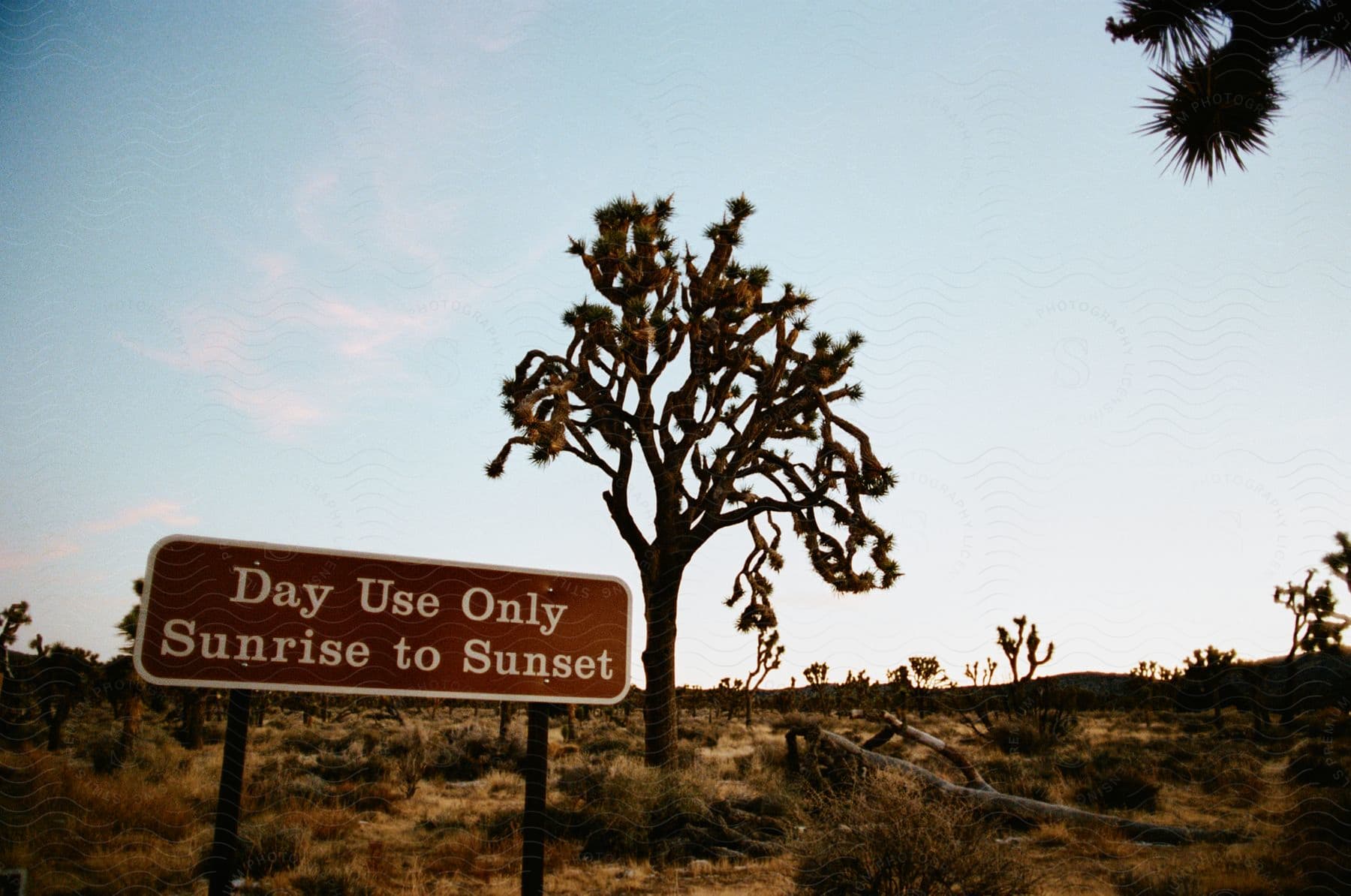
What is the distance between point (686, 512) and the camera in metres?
12.1

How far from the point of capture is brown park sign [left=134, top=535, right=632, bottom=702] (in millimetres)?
4754

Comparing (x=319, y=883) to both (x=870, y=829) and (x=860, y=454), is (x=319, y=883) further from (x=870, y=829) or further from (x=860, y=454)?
(x=860, y=454)

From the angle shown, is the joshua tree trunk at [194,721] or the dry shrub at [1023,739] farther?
the dry shrub at [1023,739]

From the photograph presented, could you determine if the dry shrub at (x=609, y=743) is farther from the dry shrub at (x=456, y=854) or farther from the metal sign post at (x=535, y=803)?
the metal sign post at (x=535, y=803)

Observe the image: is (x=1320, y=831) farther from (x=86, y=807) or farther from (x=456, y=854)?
(x=86, y=807)

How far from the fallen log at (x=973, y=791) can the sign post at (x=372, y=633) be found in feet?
11.6

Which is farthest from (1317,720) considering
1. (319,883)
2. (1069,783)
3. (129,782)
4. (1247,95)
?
(129,782)

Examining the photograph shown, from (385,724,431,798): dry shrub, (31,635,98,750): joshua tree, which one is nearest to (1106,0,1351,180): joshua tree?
(385,724,431,798): dry shrub

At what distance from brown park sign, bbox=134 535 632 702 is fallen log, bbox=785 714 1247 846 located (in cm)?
355

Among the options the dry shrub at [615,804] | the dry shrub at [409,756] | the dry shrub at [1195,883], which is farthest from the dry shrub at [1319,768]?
the dry shrub at [409,756]

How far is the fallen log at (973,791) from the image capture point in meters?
8.84

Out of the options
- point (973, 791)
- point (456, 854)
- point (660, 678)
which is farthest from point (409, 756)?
point (973, 791)

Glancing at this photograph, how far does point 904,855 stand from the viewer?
574 centimetres

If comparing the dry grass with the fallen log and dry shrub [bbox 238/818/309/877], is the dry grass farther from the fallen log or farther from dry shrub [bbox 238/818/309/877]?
the fallen log
